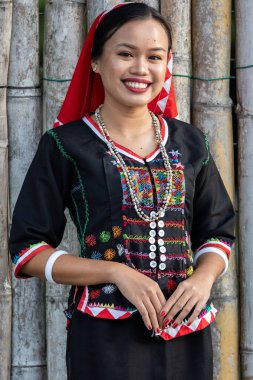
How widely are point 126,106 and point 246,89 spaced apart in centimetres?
92

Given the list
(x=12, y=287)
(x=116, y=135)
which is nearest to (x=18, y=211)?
(x=116, y=135)

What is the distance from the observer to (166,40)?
99.5 inches

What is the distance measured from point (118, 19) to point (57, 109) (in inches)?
32.8

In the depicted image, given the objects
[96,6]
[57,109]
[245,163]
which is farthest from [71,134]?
[245,163]

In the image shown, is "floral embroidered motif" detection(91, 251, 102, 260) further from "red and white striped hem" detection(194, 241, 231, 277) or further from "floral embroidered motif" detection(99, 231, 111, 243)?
"red and white striped hem" detection(194, 241, 231, 277)

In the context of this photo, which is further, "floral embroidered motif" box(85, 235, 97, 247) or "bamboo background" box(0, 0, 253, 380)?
"bamboo background" box(0, 0, 253, 380)

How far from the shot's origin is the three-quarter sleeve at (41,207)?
7.87ft

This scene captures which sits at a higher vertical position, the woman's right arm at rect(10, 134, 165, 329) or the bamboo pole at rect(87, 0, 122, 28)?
the bamboo pole at rect(87, 0, 122, 28)

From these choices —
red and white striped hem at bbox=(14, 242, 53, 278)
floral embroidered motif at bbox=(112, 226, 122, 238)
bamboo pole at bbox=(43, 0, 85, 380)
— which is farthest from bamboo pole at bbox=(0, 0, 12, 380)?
floral embroidered motif at bbox=(112, 226, 122, 238)

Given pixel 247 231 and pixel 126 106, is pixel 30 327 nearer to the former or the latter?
pixel 247 231

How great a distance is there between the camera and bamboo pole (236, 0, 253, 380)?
10.7 ft

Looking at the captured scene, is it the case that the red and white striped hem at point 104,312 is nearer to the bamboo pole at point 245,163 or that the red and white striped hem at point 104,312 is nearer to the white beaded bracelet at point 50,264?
the white beaded bracelet at point 50,264

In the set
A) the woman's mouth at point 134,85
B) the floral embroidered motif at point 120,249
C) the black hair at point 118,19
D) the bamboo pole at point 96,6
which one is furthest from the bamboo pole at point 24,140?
the floral embroidered motif at point 120,249

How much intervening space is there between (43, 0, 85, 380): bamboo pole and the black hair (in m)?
0.69
